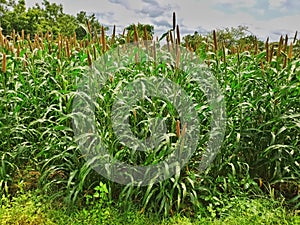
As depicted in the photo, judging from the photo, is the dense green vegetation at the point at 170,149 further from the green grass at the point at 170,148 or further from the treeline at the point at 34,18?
the treeline at the point at 34,18

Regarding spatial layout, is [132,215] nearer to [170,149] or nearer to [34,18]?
[170,149]

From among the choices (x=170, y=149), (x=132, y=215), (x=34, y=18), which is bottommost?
(x=132, y=215)

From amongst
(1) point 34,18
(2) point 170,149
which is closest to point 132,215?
(2) point 170,149

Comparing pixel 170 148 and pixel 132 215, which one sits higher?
pixel 170 148

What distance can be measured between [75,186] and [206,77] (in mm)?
1469

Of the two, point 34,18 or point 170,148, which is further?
point 34,18

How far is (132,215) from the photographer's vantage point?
2.50 metres

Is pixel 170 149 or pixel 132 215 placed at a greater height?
pixel 170 149

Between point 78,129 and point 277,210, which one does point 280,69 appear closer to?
point 277,210

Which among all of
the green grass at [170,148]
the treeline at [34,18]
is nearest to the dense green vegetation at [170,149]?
the green grass at [170,148]

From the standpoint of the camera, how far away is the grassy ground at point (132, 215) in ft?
8.13

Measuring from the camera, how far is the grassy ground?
2477 mm

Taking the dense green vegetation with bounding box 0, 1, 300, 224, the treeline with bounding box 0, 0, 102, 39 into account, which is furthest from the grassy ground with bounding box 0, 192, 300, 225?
the treeline with bounding box 0, 0, 102, 39

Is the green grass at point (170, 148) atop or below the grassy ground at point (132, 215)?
atop
